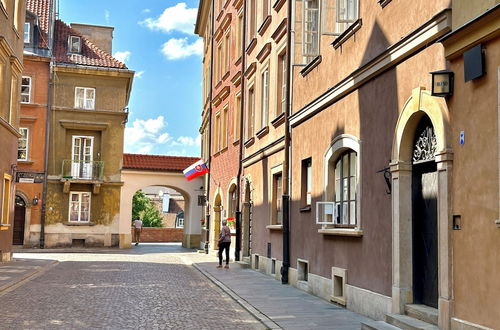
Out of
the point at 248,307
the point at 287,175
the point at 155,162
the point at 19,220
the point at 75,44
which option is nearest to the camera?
the point at 248,307

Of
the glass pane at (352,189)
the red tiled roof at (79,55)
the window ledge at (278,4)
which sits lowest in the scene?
the glass pane at (352,189)

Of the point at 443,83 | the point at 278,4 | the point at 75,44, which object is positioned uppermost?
the point at 75,44

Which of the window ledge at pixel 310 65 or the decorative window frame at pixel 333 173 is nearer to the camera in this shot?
the decorative window frame at pixel 333 173

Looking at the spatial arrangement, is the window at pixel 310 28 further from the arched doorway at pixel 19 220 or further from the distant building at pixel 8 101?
the arched doorway at pixel 19 220

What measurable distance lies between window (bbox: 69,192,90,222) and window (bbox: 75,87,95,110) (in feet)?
15.9

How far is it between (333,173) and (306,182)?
2290mm

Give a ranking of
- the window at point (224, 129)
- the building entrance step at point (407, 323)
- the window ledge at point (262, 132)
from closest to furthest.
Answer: the building entrance step at point (407, 323), the window ledge at point (262, 132), the window at point (224, 129)

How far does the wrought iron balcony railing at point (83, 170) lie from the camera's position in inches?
1375

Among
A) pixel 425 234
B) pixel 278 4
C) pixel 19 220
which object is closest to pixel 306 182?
pixel 278 4

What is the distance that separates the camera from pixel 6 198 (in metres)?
22.5

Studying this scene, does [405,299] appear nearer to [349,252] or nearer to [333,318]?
[333,318]

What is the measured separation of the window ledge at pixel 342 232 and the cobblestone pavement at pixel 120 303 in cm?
225

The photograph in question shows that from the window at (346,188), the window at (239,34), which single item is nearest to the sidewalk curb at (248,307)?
the window at (346,188)

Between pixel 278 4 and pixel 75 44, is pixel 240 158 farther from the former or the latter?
pixel 75 44
